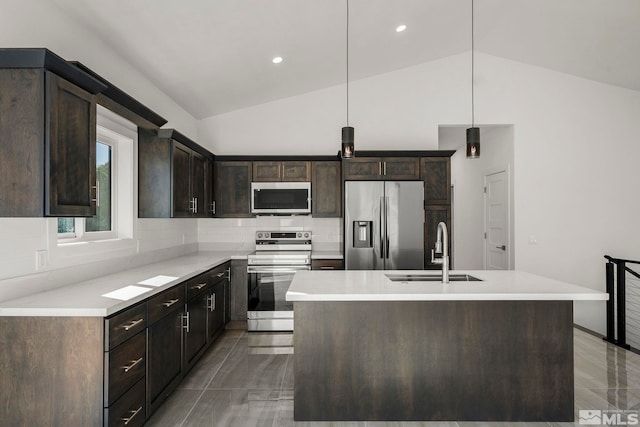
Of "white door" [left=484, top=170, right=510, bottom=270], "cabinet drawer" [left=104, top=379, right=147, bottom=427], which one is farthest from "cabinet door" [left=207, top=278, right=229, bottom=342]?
"white door" [left=484, top=170, right=510, bottom=270]

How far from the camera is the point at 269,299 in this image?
4387mm

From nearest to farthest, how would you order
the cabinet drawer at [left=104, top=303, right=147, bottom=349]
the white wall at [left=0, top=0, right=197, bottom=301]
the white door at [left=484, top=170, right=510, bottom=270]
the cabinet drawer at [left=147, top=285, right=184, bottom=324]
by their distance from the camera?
the cabinet drawer at [left=104, top=303, right=147, bottom=349] → the white wall at [left=0, top=0, right=197, bottom=301] → the cabinet drawer at [left=147, top=285, right=184, bottom=324] → the white door at [left=484, top=170, right=510, bottom=270]

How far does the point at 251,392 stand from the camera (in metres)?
2.87

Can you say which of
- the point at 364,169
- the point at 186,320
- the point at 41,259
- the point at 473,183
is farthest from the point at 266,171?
the point at 473,183

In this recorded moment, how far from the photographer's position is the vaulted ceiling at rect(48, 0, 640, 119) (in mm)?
2785

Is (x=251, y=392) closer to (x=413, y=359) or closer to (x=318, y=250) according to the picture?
(x=413, y=359)

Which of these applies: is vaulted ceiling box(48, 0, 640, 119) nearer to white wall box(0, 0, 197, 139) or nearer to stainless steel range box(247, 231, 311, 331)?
white wall box(0, 0, 197, 139)

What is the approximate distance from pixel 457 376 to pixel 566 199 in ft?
12.4

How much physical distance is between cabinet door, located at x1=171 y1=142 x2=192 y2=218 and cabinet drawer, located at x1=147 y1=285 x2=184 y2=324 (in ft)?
2.87

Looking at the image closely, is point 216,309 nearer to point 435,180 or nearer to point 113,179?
point 113,179

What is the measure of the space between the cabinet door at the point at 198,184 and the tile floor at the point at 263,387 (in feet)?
4.80

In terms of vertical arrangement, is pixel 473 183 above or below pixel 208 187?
above

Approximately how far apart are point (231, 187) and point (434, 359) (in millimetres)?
3327

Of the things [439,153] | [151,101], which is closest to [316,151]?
[439,153]
